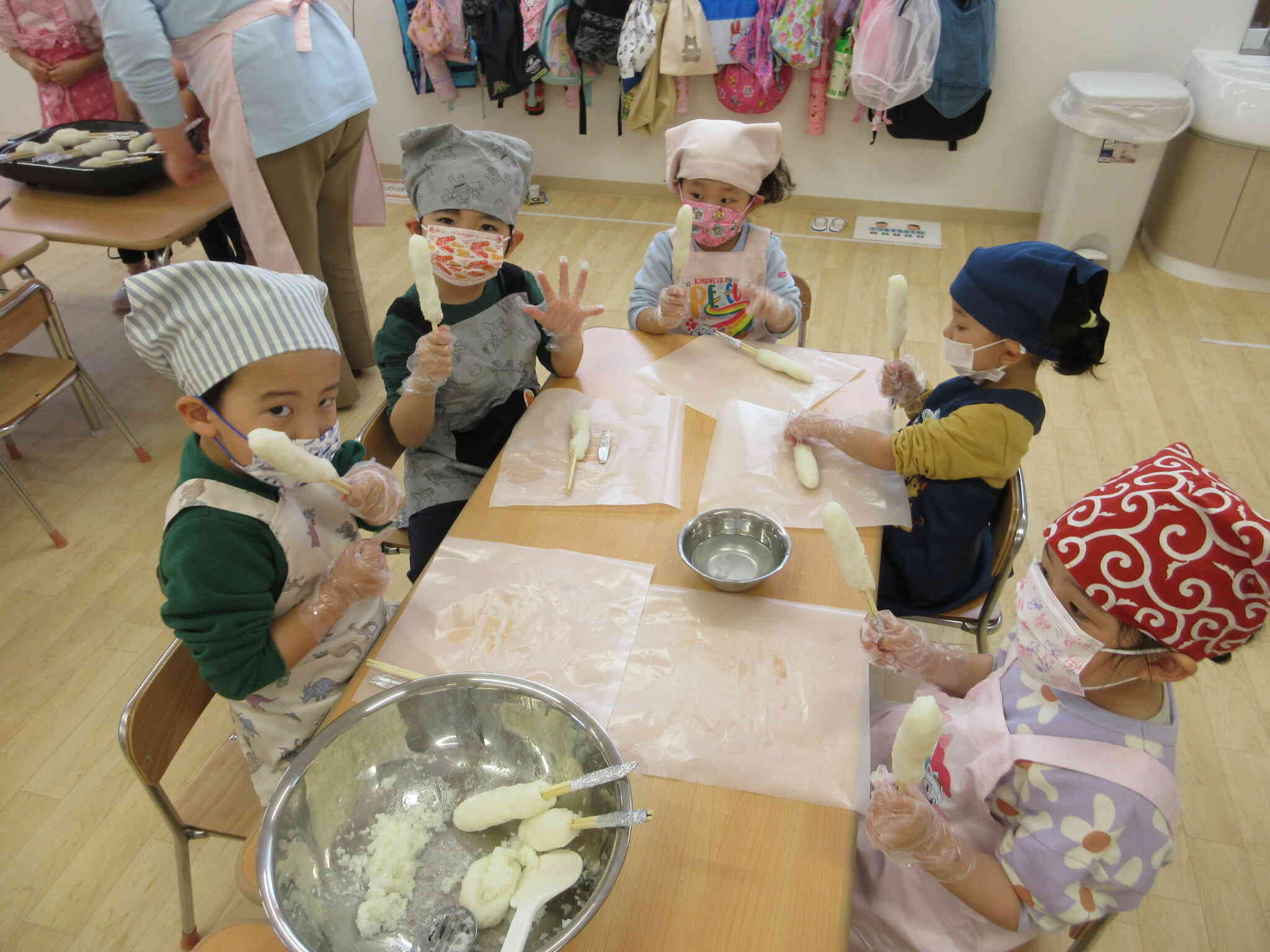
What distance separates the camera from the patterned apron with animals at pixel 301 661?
50.6 inches

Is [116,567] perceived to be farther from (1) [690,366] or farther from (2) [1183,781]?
(2) [1183,781]

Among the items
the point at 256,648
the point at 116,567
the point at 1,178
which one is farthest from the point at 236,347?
the point at 1,178

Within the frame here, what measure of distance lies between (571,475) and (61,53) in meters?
3.24

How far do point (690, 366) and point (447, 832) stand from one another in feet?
3.76

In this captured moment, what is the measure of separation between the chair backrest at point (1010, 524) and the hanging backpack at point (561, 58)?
3648 mm

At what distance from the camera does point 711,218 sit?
6.64 ft

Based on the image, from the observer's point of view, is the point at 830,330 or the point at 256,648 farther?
the point at 830,330

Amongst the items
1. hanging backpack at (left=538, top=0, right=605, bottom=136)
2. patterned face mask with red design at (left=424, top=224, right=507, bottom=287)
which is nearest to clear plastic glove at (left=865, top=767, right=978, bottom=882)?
patterned face mask with red design at (left=424, top=224, right=507, bottom=287)

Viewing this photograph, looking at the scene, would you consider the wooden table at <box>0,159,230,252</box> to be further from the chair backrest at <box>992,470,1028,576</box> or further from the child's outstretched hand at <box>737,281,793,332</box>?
the chair backrest at <box>992,470,1028,576</box>

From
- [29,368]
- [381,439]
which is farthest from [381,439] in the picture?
[29,368]

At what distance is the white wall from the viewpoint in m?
3.83

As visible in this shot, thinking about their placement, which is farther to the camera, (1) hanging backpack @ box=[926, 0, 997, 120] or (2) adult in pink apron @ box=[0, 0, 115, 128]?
(1) hanging backpack @ box=[926, 0, 997, 120]

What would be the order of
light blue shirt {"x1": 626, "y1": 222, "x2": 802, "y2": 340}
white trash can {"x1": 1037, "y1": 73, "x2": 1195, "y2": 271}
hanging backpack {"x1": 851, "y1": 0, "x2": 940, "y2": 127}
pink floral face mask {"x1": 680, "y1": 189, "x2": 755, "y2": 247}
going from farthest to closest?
hanging backpack {"x1": 851, "y1": 0, "x2": 940, "y2": 127} → white trash can {"x1": 1037, "y1": 73, "x2": 1195, "y2": 271} → light blue shirt {"x1": 626, "y1": 222, "x2": 802, "y2": 340} → pink floral face mask {"x1": 680, "y1": 189, "x2": 755, "y2": 247}

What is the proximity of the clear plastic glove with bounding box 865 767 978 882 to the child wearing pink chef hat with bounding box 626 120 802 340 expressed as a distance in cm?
124
